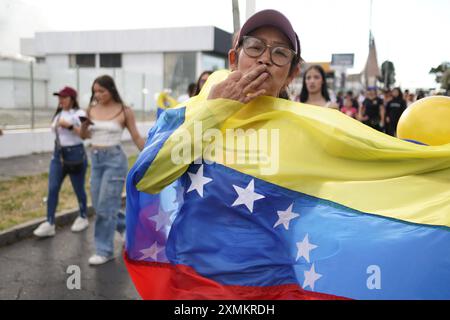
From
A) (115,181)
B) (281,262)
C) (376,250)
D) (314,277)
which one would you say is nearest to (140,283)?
(281,262)

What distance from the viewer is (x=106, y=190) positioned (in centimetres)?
451

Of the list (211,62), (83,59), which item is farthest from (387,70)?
(83,59)

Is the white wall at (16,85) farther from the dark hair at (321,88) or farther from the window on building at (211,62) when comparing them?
the window on building at (211,62)

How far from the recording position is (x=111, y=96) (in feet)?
15.5

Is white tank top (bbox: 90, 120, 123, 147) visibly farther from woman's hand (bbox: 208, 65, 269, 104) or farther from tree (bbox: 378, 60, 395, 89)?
tree (bbox: 378, 60, 395, 89)

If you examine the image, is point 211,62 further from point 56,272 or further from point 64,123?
point 56,272

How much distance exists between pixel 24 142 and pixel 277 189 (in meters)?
10.8

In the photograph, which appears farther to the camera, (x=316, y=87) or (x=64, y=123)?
(x=64, y=123)

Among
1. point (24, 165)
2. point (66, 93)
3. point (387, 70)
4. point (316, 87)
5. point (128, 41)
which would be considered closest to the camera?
point (316, 87)

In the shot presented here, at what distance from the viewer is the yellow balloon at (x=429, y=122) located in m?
1.99

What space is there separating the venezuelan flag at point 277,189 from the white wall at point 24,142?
1002cm

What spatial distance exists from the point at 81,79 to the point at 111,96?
10290 mm
